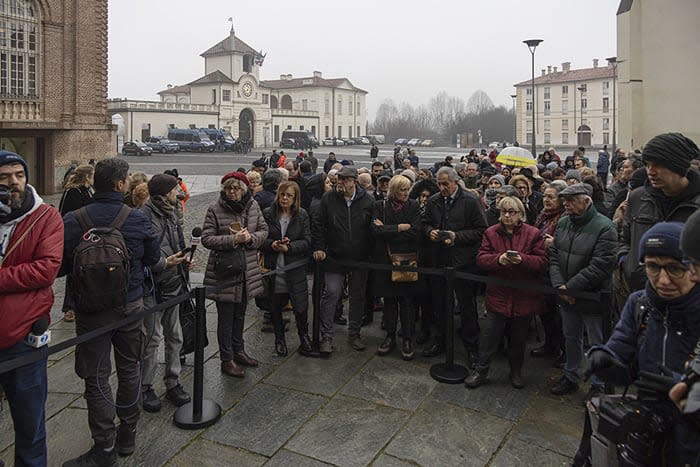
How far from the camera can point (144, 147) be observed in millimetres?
46562

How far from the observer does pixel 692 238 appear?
2.38 m

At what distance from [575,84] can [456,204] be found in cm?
9969

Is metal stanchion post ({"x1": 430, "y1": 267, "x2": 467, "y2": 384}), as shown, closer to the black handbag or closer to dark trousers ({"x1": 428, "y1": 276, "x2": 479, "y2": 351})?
dark trousers ({"x1": 428, "y1": 276, "x2": 479, "y2": 351})

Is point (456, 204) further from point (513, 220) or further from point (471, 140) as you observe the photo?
point (471, 140)

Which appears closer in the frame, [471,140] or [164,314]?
[164,314]

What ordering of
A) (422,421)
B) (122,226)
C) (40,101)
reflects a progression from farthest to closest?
1. (40,101)
2. (422,421)
3. (122,226)

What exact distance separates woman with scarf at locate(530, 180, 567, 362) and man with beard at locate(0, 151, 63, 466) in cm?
461

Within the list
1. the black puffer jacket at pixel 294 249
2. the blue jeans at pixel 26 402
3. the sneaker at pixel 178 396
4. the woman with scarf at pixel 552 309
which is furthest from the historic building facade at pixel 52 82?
the woman with scarf at pixel 552 309

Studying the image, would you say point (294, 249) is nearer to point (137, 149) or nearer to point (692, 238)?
point (692, 238)

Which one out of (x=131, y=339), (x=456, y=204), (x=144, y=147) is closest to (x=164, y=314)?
(x=131, y=339)

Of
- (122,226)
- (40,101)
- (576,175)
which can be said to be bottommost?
(122,226)

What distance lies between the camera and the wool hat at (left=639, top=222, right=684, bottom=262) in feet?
8.47

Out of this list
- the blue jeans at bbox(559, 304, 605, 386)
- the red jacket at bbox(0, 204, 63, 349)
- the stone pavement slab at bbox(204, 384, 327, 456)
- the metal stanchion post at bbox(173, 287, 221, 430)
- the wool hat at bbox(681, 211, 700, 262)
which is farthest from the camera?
the blue jeans at bbox(559, 304, 605, 386)

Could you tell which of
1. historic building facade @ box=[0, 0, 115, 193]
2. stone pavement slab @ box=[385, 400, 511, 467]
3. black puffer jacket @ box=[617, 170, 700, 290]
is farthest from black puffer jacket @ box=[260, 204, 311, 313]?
historic building facade @ box=[0, 0, 115, 193]
